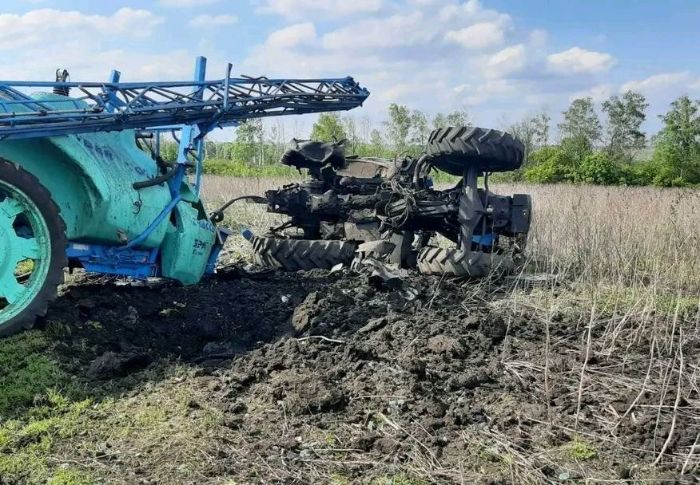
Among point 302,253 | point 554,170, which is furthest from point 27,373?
point 554,170

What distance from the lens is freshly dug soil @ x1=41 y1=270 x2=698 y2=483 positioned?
3648 mm

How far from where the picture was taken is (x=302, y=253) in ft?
31.0

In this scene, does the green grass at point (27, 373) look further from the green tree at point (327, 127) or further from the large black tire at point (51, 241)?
the green tree at point (327, 127)

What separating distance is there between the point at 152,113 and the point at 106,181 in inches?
32.5

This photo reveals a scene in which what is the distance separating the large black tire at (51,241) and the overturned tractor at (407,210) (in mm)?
4024

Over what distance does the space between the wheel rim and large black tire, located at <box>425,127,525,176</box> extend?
4336 millimetres

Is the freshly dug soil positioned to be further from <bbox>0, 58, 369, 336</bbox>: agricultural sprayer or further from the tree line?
the tree line

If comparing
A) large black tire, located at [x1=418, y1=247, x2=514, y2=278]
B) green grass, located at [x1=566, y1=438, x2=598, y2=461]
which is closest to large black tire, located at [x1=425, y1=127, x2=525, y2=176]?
large black tire, located at [x1=418, y1=247, x2=514, y2=278]

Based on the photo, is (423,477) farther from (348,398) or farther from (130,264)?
(130,264)

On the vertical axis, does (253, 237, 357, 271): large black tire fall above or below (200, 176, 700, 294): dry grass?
below

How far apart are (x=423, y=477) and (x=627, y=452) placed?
1111 millimetres

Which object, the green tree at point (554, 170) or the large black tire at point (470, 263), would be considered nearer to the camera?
the large black tire at point (470, 263)

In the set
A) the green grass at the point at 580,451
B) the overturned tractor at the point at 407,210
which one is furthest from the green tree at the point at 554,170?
the green grass at the point at 580,451

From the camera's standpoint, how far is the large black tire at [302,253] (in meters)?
9.33
